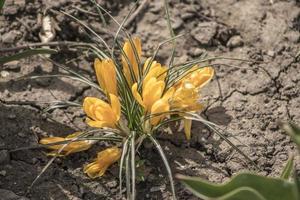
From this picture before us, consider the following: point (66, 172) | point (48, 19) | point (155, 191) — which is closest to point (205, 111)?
point (155, 191)

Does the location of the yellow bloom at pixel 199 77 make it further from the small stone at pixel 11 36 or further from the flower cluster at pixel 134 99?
the small stone at pixel 11 36

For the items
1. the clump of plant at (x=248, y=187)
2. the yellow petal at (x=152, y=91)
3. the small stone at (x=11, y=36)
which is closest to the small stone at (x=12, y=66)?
the small stone at (x=11, y=36)

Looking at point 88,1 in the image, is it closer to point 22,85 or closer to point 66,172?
point 22,85

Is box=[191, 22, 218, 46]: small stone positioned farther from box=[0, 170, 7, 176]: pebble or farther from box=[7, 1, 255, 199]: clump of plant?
box=[0, 170, 7, 176]: pebble

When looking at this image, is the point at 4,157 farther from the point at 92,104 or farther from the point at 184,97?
the point at 184,97

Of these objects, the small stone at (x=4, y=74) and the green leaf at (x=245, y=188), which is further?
the small stone at (x=4, y=74)

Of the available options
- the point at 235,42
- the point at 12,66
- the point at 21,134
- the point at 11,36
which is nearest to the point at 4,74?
the point at 12,66

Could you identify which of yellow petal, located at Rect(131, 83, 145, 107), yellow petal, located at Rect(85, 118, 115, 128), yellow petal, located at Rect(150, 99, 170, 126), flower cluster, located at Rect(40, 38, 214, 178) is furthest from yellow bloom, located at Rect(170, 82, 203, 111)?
yellow petal, located at Rect(85, 118, 115, 128)
